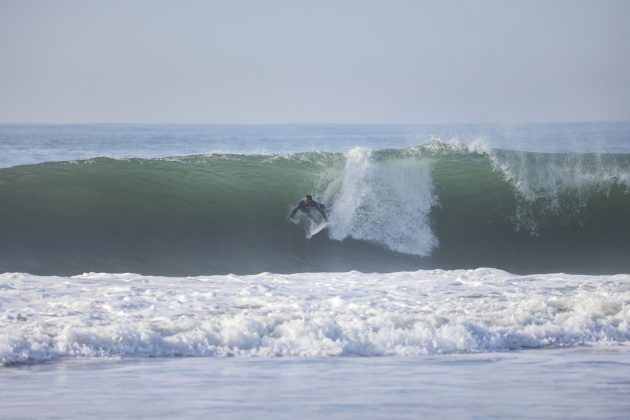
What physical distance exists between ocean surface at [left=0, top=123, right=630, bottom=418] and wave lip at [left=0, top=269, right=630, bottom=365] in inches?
1.2

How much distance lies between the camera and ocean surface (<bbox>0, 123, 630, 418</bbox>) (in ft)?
26.5

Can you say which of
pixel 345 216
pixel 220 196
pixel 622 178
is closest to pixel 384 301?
pixel 345 216

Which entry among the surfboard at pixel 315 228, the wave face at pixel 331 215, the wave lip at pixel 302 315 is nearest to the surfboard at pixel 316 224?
the surfboard at pixel 315 228

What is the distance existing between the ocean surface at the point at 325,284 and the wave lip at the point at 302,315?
3 centimetres

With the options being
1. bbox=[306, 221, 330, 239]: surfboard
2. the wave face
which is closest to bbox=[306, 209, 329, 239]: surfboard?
bbox=[306, 221, 330, 239]: surfboard

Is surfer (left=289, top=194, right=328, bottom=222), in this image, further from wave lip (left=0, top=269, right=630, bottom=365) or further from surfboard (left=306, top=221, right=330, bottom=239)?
wave lip (left=0, top=269, right=630, bottom=365)

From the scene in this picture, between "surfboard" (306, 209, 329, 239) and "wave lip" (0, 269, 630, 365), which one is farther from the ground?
"surfboard" (306, 209, 329, 239)

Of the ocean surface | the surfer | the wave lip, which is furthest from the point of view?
the surfer

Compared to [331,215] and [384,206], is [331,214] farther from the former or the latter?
[384,206]

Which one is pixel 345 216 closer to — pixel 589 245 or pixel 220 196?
pixel 220 196

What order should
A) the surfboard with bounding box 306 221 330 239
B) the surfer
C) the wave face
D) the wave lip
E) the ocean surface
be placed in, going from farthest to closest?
1. the surfer
2. the surfboard with bounding box 306 221 330 239
3. the wave face
4. the wave lip
5. the ocean surface

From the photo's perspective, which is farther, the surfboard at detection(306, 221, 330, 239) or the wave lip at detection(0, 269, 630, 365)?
the surfboard at detection(306, 221, 330, 239)

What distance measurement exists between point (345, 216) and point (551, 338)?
8.05m

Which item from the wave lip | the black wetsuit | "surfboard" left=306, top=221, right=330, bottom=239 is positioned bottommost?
the wave lip
